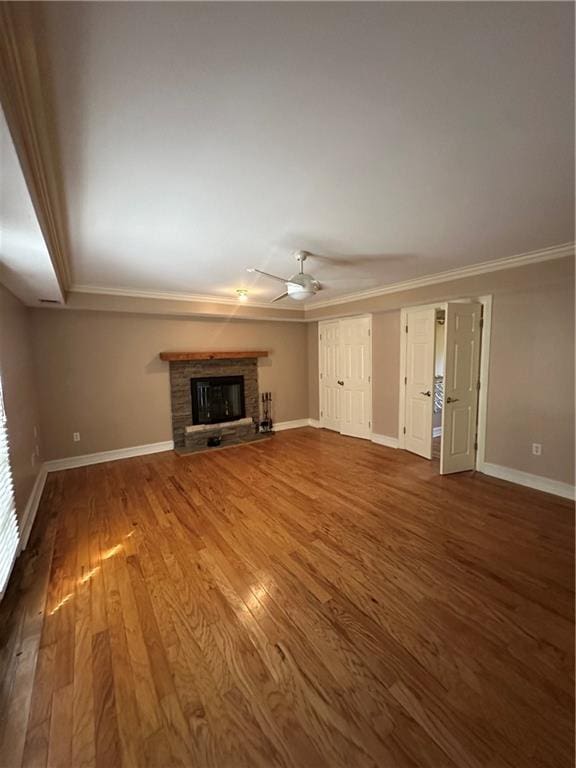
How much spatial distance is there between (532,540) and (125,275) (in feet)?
15.8

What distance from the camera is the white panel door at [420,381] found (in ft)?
14.4

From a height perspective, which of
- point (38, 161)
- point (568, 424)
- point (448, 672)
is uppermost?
point (38, 161)

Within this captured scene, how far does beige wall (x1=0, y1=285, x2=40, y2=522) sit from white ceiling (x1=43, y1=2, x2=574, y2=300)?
1218mm

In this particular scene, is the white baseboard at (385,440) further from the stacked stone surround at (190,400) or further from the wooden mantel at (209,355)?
the wooden mantel at (209,355)

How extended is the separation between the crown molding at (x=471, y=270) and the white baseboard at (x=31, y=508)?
489cm

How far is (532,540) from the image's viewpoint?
2.47 m

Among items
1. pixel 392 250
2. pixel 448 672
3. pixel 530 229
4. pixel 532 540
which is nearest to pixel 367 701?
pixel 448 672

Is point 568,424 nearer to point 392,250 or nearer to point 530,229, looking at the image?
point 530,229

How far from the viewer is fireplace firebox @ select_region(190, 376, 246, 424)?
5.29m

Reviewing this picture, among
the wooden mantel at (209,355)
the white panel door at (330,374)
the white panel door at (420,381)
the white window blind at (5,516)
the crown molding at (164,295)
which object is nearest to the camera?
the white window blind at (5,516)

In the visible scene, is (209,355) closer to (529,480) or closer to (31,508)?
(31,508)

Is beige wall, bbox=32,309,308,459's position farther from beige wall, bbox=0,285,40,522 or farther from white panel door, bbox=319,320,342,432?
white panel door, bbox=319,320,342,432

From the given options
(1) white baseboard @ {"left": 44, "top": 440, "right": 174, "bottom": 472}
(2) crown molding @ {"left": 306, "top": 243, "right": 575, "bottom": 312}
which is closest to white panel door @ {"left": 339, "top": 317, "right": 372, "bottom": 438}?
(2) crown molding @ {"left": 306, "top": 243, "right": 575, "bottom": 312}

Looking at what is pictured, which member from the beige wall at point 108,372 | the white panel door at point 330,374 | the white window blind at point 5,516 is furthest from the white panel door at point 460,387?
the white window blind at point 5,516
